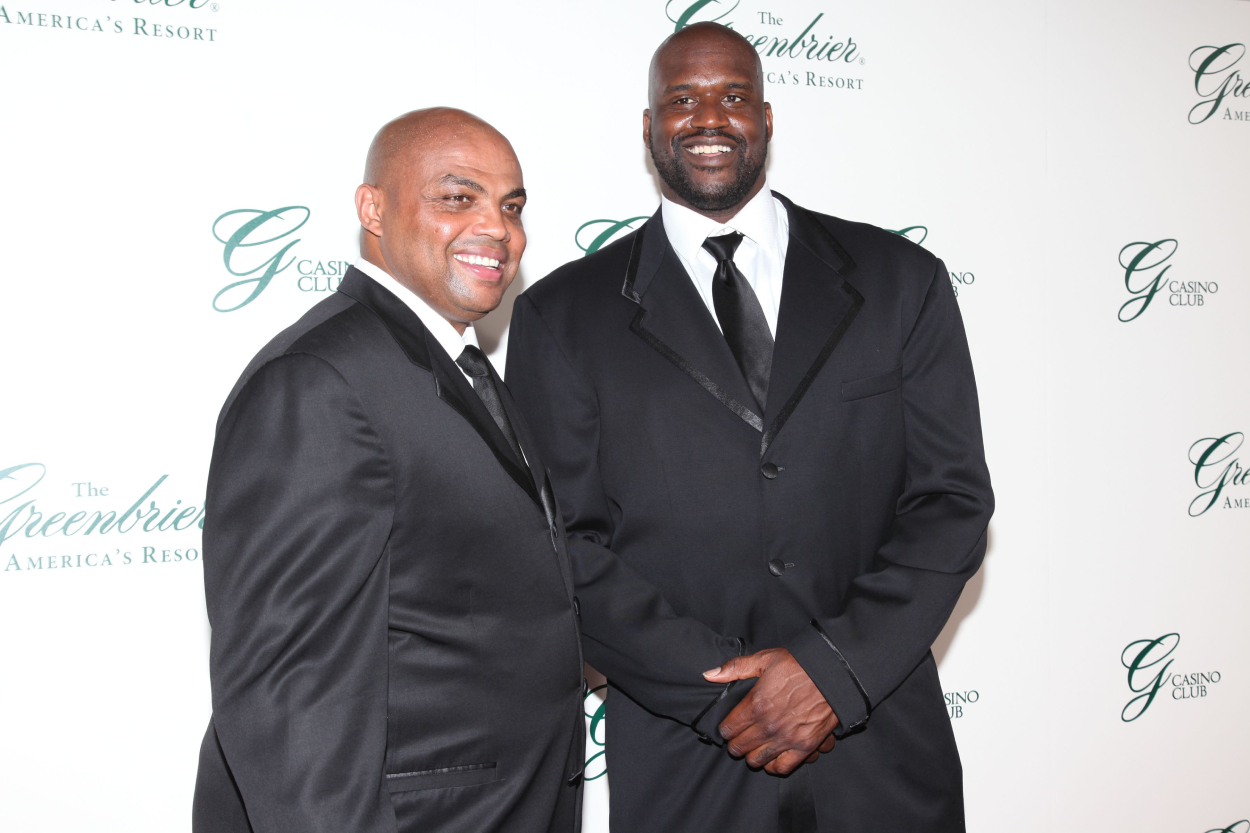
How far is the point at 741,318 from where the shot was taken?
168cm

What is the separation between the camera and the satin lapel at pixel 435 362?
50.1 inches

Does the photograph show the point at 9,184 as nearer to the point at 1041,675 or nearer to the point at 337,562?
the point at 337,562

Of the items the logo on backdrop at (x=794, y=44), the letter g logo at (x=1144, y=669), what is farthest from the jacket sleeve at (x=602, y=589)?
the letter g logo at (x=1144, y=669)

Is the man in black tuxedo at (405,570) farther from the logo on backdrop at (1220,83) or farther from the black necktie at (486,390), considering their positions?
the logo on backdrop at (1220,83)

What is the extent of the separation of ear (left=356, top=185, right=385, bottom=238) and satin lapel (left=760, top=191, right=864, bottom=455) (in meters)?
0.69

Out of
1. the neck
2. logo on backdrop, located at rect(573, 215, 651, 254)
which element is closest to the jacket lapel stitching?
the neck

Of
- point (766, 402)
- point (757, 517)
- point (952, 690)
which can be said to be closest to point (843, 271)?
point (766, 402)

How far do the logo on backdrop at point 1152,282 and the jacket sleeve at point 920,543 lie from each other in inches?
59.8

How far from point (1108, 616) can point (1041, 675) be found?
0.97ft

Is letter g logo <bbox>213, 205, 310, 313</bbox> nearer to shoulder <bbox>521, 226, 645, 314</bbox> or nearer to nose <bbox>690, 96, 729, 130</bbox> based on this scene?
shoulder <bbox>521, 226, 645, 314</bbox>

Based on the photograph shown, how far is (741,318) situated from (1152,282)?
194cm

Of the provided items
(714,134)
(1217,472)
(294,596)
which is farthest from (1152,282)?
(294,596)

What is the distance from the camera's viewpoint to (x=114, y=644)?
6.73ft

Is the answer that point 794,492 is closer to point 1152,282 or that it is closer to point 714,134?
point 714,134
